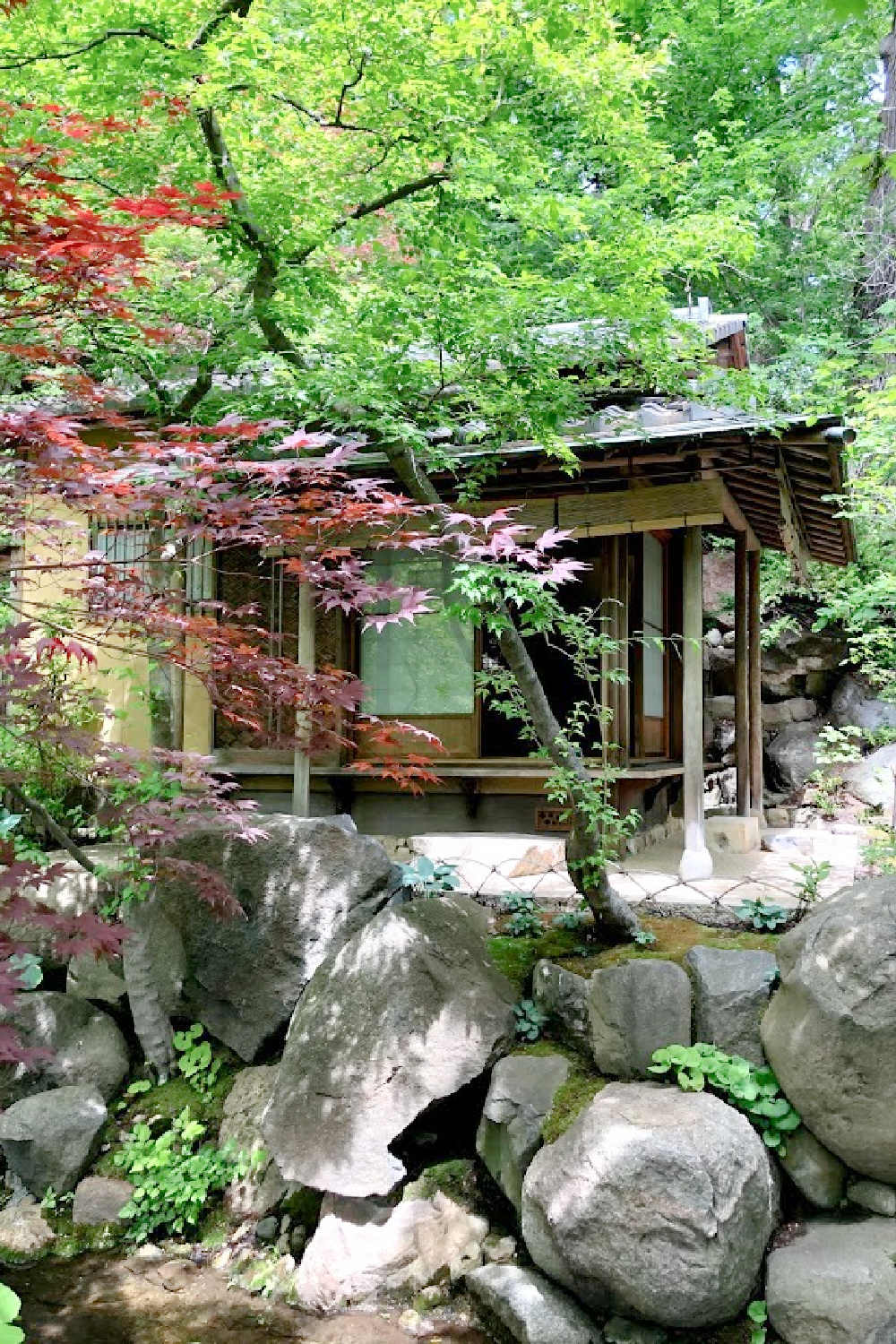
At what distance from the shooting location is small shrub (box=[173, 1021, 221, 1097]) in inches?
236

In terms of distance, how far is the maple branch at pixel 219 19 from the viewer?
5.29m

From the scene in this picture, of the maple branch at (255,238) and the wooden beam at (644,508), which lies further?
the wooden beam at (644,508)

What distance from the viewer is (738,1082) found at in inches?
178

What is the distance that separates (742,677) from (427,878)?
17.1ft

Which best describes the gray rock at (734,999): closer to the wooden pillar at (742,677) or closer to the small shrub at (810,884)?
the small shrub at (810,884)

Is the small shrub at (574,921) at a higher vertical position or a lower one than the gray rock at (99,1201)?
higher

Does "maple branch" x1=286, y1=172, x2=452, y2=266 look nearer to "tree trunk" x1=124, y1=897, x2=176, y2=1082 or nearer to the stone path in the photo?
the stone path

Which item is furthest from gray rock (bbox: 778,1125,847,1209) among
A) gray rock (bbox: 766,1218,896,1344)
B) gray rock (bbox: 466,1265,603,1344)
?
gray rock (bbox: 466,1265,603,1344)

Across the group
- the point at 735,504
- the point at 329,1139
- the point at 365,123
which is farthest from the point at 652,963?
the point at 735,504

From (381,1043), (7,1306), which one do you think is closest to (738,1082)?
(381,1043)

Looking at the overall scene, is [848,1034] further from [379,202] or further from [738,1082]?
[379,202]

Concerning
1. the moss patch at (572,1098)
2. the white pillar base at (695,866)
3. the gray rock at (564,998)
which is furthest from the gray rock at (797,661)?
the moss patch at (572,1098)

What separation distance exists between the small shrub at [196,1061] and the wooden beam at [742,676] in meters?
6.16

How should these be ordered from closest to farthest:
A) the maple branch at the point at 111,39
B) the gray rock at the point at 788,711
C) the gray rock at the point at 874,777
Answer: the maple branch at the point at 111,39
the gray rock at the point at 874,777
the gray rock at the point at 788,711
